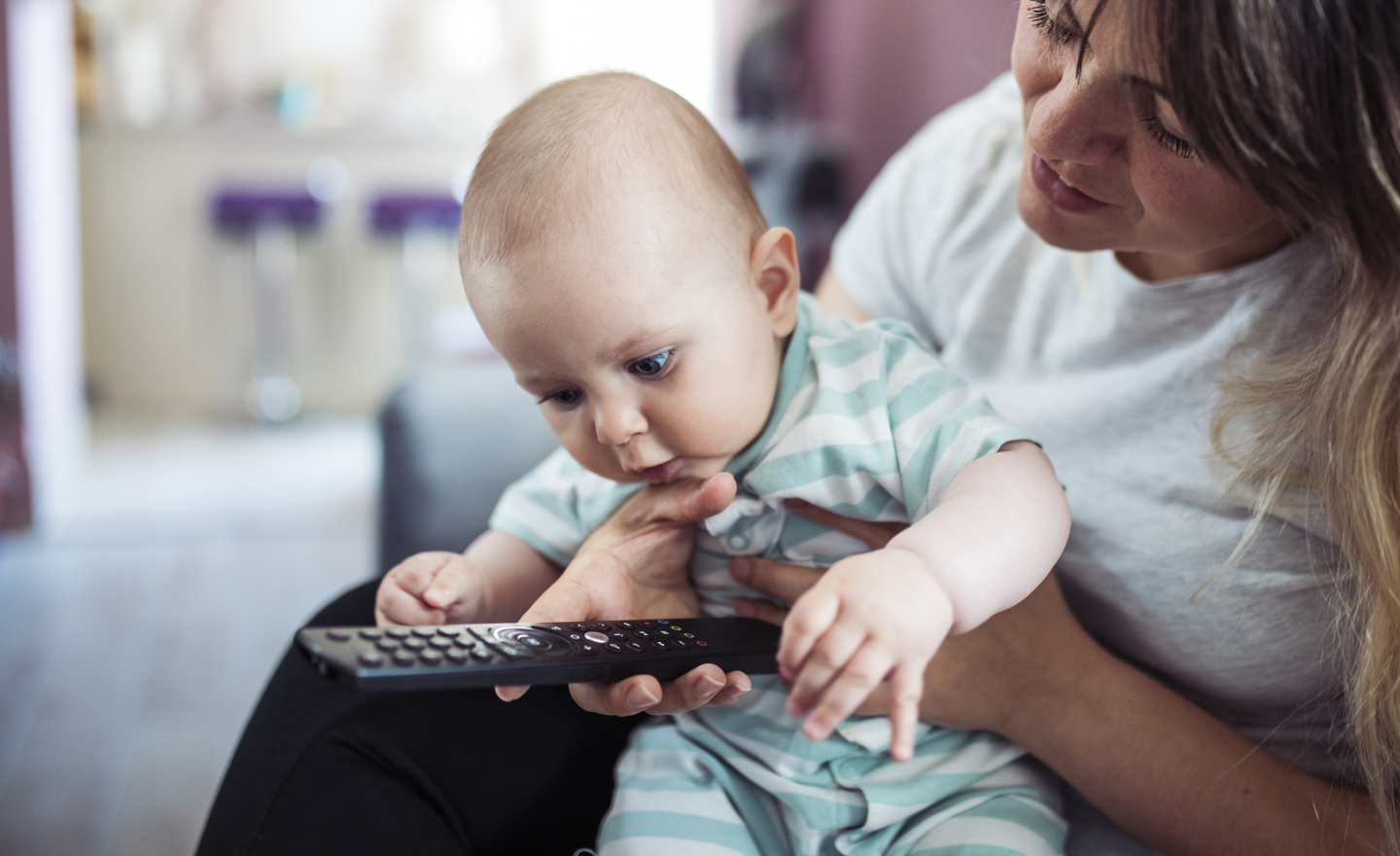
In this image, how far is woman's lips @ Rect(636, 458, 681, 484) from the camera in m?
0.72

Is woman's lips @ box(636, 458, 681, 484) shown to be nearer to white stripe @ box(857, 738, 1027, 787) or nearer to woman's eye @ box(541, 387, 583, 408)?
woman's eye @ box(541, 387, 583, 408)

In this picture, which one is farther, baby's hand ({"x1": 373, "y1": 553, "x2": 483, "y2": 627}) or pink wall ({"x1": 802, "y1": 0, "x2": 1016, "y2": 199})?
pink wall ({"x1": 802, "y1": 0, "x2": 1016, "y2": 199})

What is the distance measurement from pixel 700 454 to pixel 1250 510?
0.38 metres

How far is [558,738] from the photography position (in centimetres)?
83

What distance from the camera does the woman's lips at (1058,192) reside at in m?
0.68

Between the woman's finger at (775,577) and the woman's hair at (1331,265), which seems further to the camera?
the woman's finger at (775,577)

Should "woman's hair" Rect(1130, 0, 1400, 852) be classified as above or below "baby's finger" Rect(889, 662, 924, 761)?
above

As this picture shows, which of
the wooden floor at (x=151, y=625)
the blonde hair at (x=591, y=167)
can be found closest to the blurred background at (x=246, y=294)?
the wooden floor at (x=151, y=625)

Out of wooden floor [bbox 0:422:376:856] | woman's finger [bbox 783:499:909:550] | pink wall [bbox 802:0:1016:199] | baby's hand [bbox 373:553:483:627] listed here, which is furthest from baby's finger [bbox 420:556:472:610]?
wooden floor [bbox 0:422:376:856]

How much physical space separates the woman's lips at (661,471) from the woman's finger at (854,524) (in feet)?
0.27

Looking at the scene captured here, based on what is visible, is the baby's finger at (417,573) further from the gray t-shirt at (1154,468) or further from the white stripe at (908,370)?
the gray t-shirt at (1154,468)

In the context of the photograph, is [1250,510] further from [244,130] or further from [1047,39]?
[244,130]

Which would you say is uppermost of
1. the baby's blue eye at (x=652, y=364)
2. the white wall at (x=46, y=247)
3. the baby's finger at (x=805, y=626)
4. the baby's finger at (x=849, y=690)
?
the baby's blue eye at (x=652, y=364)

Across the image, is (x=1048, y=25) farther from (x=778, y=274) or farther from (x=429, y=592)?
(x=429, y=592)
